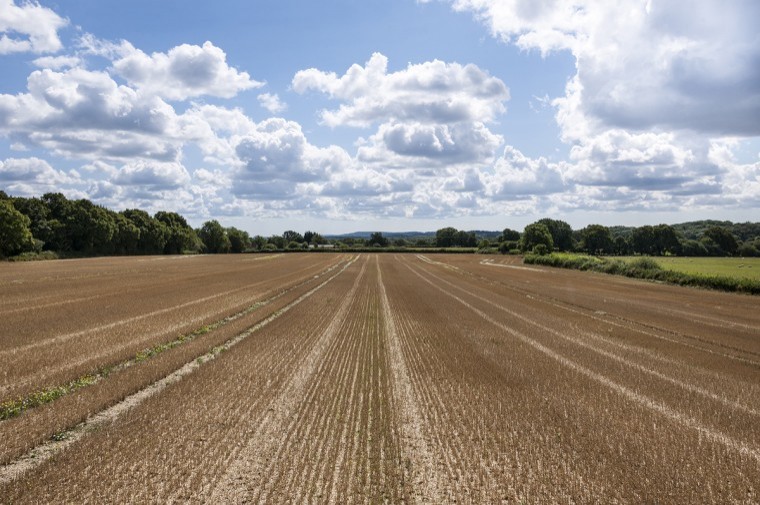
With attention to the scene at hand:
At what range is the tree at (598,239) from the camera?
6196 inches

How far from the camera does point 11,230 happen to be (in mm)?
70438

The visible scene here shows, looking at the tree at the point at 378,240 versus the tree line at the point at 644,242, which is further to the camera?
the tree at the point at 378,240

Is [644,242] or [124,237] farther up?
[124,237]

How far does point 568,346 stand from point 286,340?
8.43 meters

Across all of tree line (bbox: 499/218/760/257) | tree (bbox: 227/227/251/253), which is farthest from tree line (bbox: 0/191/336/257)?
tree line (bbox: 499/218/760/257)

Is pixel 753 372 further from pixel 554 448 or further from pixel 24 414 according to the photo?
pixel 24 414

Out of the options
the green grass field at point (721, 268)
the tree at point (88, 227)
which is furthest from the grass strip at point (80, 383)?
the tree at point (88, 227)

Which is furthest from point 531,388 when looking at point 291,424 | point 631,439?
point 291,424

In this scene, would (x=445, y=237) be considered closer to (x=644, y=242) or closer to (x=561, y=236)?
(x=561, y=236)

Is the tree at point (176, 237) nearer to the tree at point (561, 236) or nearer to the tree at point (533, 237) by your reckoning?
the tree at point (533, 237)

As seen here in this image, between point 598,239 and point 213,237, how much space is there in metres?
121

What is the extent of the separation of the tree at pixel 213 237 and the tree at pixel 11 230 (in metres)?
88.8

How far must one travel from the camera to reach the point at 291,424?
25.6ft

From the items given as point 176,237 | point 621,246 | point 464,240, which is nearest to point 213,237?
point 176,237
